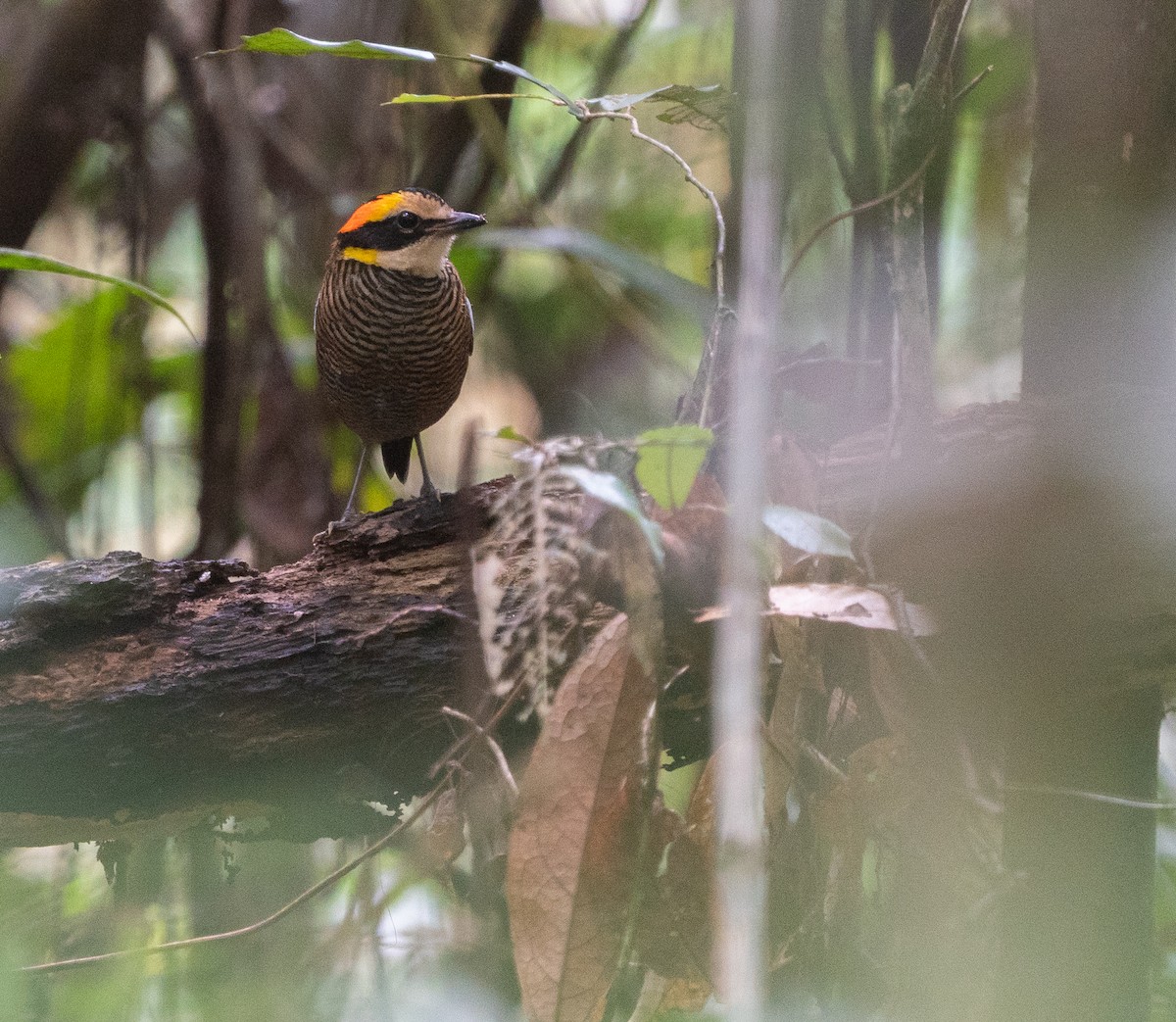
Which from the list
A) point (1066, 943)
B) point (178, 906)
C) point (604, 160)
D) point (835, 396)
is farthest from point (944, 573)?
point (604, 160)

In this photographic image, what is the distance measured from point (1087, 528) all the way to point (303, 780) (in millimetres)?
1083

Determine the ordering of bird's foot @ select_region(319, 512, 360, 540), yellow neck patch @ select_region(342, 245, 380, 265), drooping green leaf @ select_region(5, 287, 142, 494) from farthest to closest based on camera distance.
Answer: drooping green leaf @ select_region(5, 287, 142, 494) → yellow neck patch @ select_region(342, 245, 380, 265) → bird's foot @ select_region(319, 512, 360, 540)

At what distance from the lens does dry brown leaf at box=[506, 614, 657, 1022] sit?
1144 mm

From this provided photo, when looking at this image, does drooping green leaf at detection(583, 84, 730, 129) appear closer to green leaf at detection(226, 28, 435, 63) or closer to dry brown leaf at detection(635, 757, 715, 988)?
green leaf at detection(226, 28, 435, 63)

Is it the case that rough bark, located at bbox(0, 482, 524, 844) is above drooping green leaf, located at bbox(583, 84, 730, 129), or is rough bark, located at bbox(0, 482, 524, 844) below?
below

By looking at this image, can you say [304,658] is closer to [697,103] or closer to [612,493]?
[612,493]

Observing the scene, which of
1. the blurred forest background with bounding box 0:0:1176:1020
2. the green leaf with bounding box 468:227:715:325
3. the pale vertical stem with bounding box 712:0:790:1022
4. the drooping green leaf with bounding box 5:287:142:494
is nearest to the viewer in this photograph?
the pale vertical stem with bounding box 712:0:790:1022

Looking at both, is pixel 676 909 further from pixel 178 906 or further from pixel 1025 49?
pixel 1025 49

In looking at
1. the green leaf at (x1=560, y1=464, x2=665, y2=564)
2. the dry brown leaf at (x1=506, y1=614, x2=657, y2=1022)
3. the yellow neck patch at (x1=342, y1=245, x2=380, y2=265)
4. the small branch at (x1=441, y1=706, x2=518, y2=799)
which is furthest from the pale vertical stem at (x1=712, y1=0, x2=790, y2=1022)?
the yellow neck patch at (x1=342, y1=245, x2=380, y2=265)

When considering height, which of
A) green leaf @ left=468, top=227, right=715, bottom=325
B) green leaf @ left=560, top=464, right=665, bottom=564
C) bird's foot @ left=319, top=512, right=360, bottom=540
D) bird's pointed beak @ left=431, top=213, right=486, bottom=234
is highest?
bird's pointed beak @ left=431, top=213, right=486, bottom=234

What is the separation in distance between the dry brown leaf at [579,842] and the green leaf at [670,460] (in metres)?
0.20

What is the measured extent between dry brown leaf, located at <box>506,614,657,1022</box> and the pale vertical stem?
477mm

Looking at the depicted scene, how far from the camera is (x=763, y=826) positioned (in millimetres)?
1173

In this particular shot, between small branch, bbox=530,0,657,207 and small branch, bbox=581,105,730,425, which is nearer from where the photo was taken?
small branch, bbox=581,105,730,425
